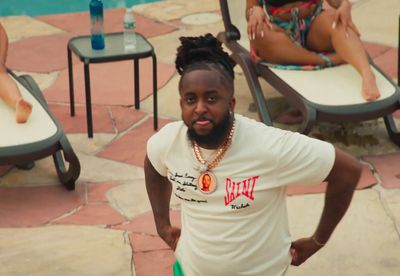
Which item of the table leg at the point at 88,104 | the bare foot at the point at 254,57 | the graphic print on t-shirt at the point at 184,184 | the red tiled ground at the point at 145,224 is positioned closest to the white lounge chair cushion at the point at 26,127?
the table leg at the point at 88,104

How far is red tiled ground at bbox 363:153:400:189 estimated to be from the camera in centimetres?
613

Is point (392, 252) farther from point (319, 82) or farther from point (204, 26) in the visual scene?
point (204, 26)

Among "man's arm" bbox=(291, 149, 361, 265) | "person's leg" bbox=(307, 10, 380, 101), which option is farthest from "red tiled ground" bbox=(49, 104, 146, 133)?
Result: "man's arm" bbox=(291, 149, 361, 265)

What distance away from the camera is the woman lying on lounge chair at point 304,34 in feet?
22.2

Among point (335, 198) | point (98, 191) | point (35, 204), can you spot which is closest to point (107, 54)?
point (98, 191)

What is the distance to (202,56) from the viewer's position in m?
3.38

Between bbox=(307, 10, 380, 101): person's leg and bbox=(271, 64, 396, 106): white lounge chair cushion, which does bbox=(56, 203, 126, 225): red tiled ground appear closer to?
bbox=(271, 64, 396, 106): white lounge chair cushion

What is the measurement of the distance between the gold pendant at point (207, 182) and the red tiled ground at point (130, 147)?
10.8 feet

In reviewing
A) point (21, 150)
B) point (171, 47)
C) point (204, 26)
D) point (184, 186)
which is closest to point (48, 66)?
point (171, 47)

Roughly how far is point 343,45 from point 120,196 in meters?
2.00

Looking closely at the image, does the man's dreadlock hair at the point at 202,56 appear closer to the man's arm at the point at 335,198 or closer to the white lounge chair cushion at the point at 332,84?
the man's arm at the point at 335,198

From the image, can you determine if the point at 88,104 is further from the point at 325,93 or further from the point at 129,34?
the point at 325,93

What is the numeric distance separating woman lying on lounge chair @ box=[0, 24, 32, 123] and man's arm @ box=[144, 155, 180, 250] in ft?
8.14

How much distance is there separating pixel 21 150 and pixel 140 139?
1.39 m
